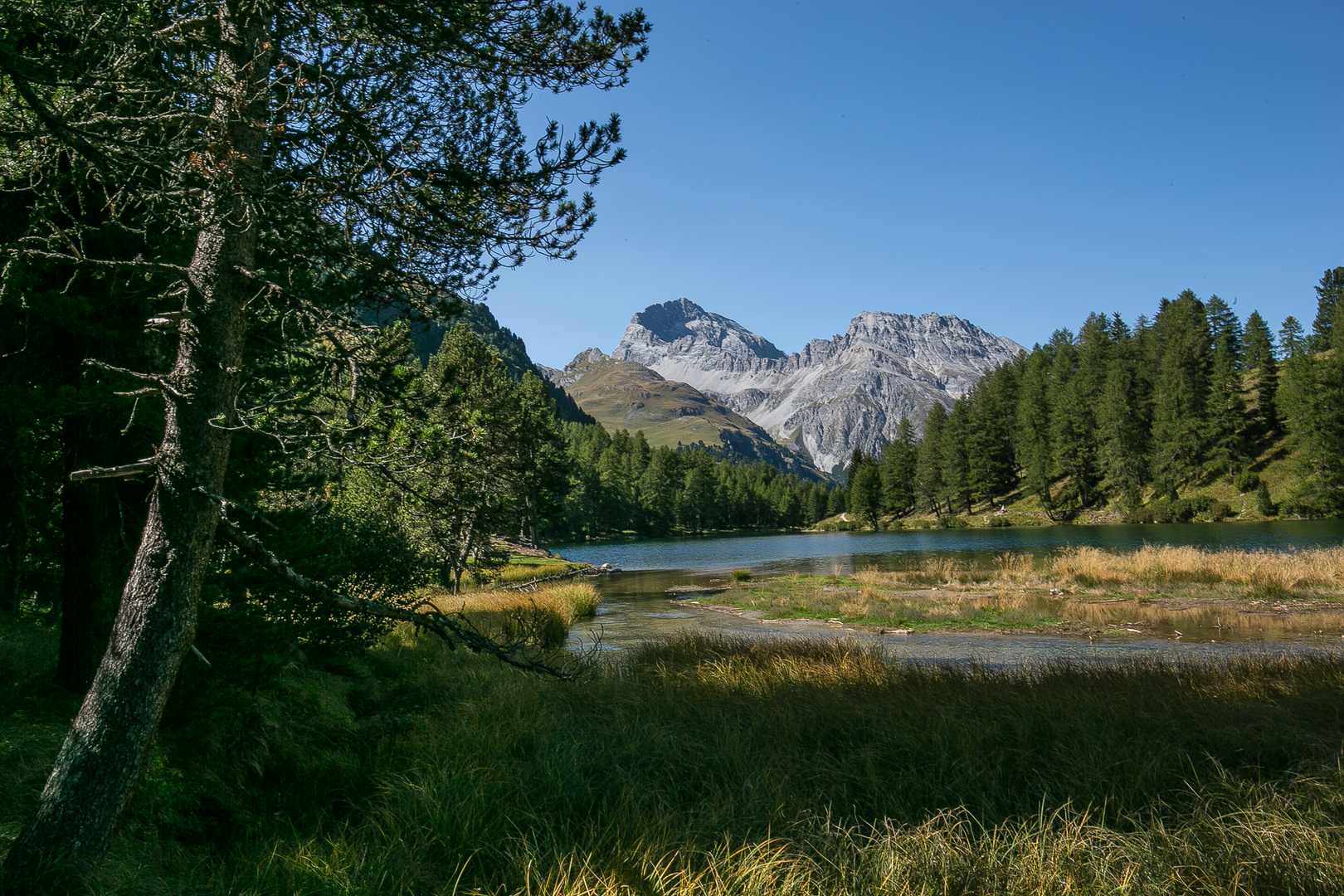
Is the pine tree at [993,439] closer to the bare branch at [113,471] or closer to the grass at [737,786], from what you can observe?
the grass at [737,786]

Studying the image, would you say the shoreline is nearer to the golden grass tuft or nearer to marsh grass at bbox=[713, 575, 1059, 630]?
marsh grass at bbox=[713, 575, 1059, 630]

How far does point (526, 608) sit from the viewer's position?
19.1 metres

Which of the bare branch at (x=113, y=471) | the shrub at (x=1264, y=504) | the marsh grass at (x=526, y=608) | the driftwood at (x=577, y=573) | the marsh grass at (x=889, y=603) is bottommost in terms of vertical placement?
the driftwood at (x=577, y=573)

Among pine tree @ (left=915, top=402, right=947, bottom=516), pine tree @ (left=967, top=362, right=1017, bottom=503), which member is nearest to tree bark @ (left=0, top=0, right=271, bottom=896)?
pine tree @ (left=967, top=362, right=1017, bottom=503)

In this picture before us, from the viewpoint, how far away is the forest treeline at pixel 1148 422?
5853 cm

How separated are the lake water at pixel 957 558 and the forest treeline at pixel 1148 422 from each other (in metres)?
9.03

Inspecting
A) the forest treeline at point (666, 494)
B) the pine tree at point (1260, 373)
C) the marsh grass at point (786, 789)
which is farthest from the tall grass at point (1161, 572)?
the forest treeline at point (666, 494)

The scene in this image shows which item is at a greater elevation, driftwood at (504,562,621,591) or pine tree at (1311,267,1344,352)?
pine tree at (1311,267,1344,352)

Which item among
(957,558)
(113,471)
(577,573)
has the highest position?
(113,471)

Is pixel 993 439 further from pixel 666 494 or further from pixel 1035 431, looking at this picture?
pixel 666 494

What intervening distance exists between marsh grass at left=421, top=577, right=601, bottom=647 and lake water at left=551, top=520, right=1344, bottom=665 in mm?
717

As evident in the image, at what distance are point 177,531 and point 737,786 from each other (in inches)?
189

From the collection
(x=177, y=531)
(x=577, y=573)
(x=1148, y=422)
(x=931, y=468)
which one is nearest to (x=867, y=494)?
(x=931, y=468)

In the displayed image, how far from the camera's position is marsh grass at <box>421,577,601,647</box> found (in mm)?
16328
